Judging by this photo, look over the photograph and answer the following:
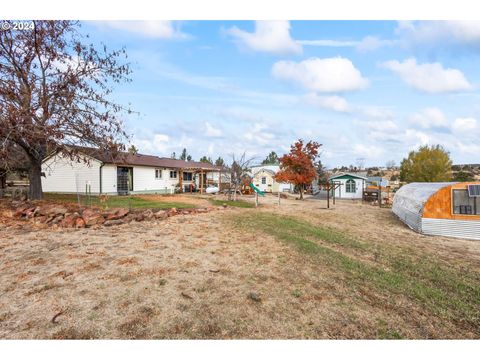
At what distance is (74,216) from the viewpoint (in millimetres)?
9570

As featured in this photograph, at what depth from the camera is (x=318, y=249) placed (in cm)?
716

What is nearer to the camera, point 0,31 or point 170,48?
point 170,48

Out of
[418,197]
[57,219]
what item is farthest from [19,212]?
[418,197]

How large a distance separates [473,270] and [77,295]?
8.42m

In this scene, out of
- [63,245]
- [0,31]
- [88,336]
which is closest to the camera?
[88,336]

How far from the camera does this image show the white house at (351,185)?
28898 mm

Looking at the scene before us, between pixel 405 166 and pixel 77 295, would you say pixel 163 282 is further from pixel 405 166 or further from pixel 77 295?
pixel 405 166

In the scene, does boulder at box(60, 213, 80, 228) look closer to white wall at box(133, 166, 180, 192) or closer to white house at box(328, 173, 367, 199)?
white wall at box(133, 166, 180, 192)

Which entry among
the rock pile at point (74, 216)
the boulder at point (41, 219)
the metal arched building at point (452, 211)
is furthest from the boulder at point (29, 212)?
the metal arched building at point (452, 211)

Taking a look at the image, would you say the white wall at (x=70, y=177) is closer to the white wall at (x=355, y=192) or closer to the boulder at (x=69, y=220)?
the boulder at (x=69, y=220)

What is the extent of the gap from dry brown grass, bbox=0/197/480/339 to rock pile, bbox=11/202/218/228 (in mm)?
1651

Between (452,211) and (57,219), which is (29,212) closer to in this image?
(57,219)

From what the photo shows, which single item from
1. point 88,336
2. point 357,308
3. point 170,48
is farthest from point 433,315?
point 170,48

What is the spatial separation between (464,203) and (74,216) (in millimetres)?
15174
